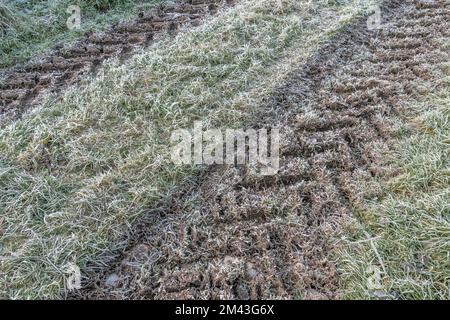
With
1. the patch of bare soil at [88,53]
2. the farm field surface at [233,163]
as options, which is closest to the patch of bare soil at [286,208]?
the farm field surface at [233,163]

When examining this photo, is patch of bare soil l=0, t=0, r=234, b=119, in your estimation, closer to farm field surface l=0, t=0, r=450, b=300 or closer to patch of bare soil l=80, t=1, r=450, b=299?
farm field surface l=0, t=0, r=450, b=300

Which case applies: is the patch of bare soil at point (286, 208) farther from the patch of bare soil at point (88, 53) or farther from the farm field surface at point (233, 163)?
the patch of bare soil at point (88, 53)

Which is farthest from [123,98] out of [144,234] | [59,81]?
[144,234]

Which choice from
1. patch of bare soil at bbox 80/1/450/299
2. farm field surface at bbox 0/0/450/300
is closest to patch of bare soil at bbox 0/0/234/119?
farm field surface at bbox 0/0/450/300

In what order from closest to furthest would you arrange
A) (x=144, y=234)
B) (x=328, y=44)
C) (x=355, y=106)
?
(x=144, y=234)
(x=355, y=106)
(x=328, y=44)

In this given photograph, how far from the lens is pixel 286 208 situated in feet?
7.88

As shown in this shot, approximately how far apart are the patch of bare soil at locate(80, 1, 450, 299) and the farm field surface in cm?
1

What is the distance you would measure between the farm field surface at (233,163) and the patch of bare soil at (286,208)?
0.01 metres

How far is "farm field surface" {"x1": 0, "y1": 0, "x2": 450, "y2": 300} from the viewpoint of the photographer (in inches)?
83.6

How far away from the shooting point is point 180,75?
11.3 feet

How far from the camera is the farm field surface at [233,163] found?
2.12m

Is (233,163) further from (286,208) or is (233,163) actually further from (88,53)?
(88,53)

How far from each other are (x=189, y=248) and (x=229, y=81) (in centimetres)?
167

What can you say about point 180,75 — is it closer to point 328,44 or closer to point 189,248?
point 328,44
